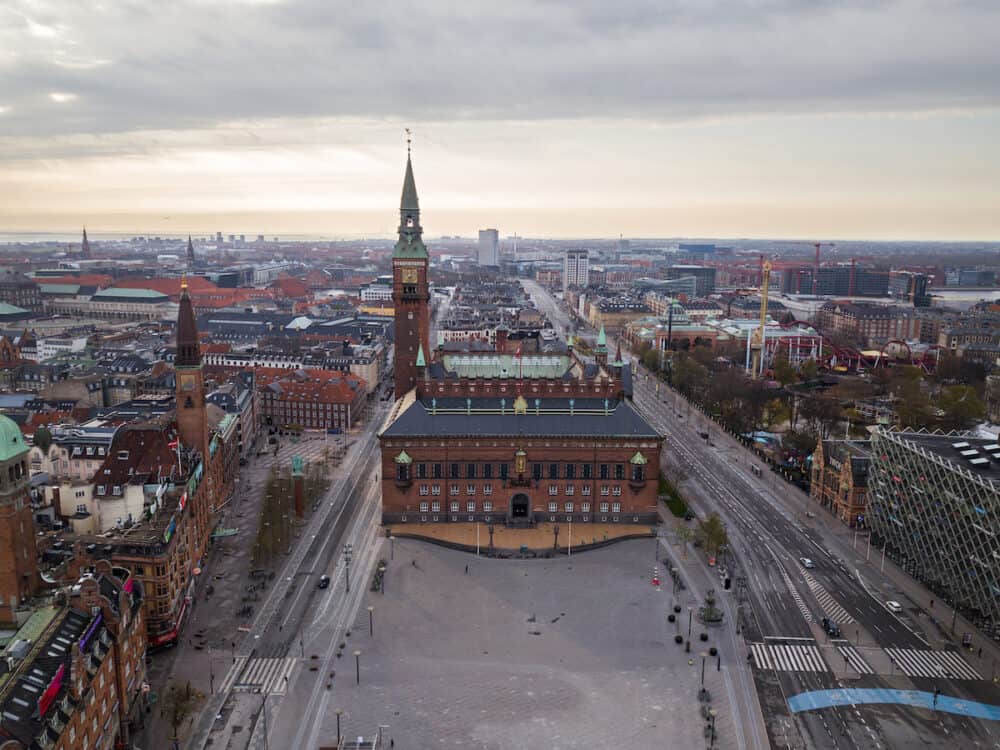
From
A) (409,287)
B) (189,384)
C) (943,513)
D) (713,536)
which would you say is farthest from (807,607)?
(409,287)

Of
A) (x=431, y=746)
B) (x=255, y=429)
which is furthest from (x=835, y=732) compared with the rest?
(x=255, y=429)

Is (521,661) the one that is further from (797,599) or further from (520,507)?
(520,507)

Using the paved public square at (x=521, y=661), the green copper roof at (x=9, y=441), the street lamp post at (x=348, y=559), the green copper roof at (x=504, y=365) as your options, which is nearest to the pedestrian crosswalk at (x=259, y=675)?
the paved public square at (x=521, y=661)

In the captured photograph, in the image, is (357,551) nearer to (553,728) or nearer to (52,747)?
(553,728)

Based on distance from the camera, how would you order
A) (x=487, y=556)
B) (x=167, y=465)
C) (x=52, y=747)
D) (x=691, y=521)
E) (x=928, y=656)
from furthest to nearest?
1. (x=691, y=521)
2. (x=487, y=556)
3. (x=167, y=465)
4. (x=928, y=656)
5. (x=52, y=747)

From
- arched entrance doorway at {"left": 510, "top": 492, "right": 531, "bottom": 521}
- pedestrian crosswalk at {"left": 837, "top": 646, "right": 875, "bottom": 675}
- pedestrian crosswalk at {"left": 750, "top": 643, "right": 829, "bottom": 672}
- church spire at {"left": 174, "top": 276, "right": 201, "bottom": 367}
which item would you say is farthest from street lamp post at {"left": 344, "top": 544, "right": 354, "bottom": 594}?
pedestrian crosswalk at {"left": 837, "top": 646, "right": 875, "bottom": 675}

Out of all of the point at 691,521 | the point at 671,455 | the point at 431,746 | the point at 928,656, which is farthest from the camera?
the point at 671,455

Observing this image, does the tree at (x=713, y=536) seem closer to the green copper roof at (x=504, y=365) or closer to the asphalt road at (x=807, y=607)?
the asphalt road at (x=807, y=607)
